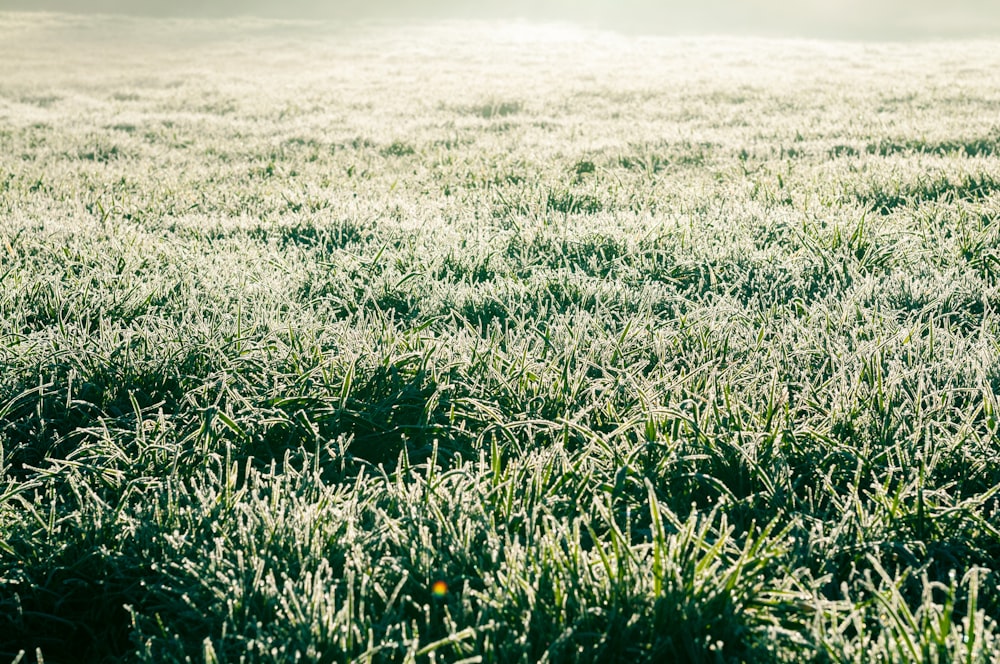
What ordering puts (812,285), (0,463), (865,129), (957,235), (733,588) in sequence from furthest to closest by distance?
1. (865,129)
2. (957,235)
3. (812,285)
4. (0,463)
5. (733,588)

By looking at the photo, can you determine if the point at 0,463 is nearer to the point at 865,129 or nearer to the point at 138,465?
the point at 138,465

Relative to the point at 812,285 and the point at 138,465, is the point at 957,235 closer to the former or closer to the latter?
the point at 812,285

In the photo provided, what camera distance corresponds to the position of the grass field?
1.38 m

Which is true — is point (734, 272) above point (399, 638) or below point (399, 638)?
above

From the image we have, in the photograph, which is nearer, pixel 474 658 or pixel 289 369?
pixel 474 658

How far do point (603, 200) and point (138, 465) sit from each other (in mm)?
3167

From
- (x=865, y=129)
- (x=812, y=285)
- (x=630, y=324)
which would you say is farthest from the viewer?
(x=865, y=129)

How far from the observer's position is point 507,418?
2066 millimetres

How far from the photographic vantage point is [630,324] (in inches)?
99.6

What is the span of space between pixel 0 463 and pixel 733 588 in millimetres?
1759

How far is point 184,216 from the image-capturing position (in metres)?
4.29

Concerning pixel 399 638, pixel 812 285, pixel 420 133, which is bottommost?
pixel 399 638

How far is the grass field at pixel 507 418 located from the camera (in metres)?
1.38

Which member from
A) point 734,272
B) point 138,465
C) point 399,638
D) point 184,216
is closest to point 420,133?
point 184,216
